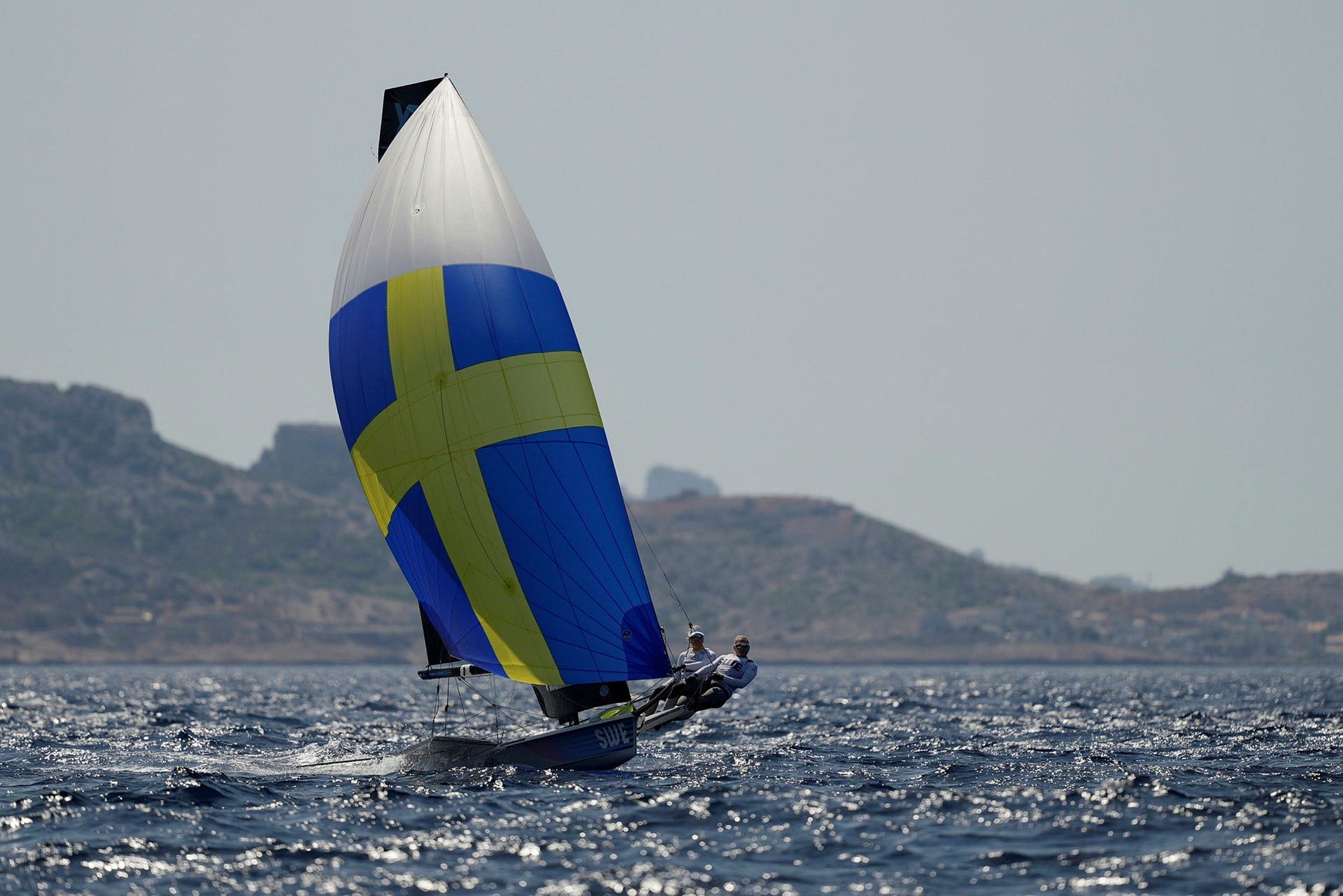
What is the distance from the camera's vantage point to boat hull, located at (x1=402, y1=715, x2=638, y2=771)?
21.4 metres

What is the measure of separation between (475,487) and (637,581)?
274 cm

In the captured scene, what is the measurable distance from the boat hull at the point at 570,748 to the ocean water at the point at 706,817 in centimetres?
24

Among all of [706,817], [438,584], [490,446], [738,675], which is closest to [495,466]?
[490,446]

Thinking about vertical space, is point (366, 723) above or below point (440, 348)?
below

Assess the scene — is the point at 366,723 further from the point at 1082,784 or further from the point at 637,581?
the point at 1082,784

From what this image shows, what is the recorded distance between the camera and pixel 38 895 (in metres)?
13.4

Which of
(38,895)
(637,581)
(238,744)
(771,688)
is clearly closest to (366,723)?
(238,744)

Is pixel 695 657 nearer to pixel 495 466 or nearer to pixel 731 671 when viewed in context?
pixel 731 671

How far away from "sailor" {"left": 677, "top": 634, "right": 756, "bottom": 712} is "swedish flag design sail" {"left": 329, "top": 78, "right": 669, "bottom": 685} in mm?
975

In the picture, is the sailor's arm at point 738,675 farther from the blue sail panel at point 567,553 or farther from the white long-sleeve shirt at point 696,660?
the blue sail panel at point 567,553

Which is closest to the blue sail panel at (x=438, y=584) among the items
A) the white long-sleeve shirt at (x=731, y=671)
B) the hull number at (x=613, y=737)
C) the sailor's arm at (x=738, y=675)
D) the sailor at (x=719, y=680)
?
the hull number at (x=613, y=737)

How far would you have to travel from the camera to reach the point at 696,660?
2305cm

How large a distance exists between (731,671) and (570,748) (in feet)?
9.23

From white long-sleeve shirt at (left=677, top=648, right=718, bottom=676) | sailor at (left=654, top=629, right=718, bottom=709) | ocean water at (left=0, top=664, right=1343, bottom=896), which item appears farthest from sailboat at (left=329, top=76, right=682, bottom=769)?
ocean water at (left=0, top=664, right=1343, bottom=896)
